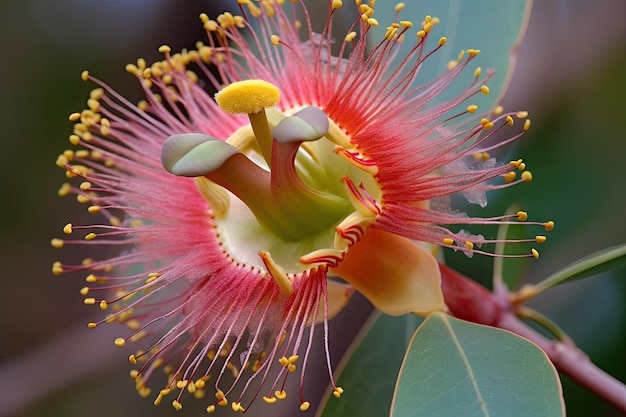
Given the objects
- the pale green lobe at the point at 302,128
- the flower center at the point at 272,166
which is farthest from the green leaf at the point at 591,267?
the pale green lobe at the point at 302,128

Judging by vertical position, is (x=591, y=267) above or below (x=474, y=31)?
below

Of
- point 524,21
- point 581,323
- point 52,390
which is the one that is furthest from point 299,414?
point 524,21

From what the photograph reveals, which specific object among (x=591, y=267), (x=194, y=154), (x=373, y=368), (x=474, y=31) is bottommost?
(x=373, y=368)

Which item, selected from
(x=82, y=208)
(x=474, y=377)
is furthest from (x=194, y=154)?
(x=82, y=208)

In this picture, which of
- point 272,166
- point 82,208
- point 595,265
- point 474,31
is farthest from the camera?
point 82,208

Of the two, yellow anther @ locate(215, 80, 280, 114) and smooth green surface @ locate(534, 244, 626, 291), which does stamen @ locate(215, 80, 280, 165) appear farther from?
smooth green surface @ locate(534, 244, 626, 291)

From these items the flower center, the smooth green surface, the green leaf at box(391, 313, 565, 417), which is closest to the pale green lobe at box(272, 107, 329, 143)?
the flower center

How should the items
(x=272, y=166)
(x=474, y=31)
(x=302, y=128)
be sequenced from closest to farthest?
(x=302, y=128) → (x=272, y=166) → (x=474, y=31)

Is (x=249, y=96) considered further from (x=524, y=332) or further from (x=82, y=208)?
(x=82, y=208)
